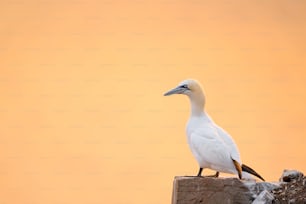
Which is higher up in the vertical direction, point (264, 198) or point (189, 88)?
point (189, 88)

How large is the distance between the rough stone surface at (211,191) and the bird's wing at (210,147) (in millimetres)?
493

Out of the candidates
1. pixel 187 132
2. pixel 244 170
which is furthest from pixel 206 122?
pixel 244 170

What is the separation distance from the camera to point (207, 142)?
20.4 ft

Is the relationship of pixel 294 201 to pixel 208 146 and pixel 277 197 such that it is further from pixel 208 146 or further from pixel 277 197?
pixel 208 146

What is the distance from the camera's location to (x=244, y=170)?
6305 millimetres

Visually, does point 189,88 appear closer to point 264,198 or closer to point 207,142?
point 207,142

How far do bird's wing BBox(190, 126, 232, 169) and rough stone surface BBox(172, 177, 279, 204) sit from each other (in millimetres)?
493

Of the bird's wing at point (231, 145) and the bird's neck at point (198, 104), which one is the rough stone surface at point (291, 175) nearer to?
the bird's wing at point (231, 145)

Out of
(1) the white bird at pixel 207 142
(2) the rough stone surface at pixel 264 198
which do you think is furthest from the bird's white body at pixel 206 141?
(2) the rough stone surface at pixel 264 198

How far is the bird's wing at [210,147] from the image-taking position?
6133 mm

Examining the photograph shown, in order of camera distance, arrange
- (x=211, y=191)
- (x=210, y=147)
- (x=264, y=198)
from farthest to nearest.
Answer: (x=210, y=147)
(x=211, y=191)
(x=264, y=198)

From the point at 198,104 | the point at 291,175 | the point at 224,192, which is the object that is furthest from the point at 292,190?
the point at 198,104

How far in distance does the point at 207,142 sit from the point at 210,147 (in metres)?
0.06

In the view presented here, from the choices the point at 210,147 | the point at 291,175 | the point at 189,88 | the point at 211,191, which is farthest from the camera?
the point at 189,88
